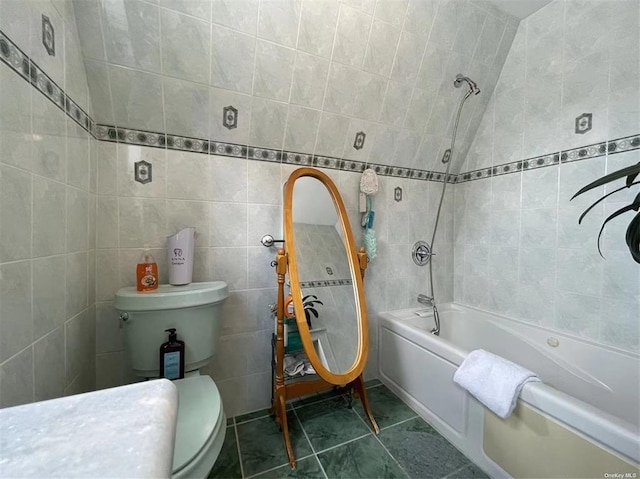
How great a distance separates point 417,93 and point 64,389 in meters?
2.19

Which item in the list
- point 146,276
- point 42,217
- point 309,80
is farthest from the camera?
point 309,80

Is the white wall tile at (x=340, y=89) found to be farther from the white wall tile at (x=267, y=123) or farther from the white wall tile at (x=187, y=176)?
the white wall tile at (x=187, y=176)

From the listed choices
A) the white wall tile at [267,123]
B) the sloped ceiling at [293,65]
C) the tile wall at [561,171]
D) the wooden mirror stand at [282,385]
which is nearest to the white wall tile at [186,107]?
the sloped ceiling at [293,65]

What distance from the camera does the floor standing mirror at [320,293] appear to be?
1.24m

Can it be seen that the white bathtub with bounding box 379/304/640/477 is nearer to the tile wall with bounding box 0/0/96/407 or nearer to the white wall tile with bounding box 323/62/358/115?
the white wall tile with bounding box 323/62/358/115

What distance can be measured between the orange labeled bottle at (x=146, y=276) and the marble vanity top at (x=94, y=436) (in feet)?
2.62

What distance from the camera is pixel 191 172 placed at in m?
1.27

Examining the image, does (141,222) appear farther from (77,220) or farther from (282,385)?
(282,385)

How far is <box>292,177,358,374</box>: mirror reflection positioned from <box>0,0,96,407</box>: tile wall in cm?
92

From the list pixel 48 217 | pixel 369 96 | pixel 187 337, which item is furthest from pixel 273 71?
pixel 187 337

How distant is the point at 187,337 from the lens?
1.09 metres

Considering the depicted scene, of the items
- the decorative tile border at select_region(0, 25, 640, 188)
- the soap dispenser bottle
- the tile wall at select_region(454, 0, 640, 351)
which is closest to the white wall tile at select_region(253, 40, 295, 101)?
the decorative tile border at select_region(0, 25, 640, 188)

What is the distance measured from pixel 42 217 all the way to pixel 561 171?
2.34 m

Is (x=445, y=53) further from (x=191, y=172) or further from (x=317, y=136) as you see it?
(x=191, y=172)
